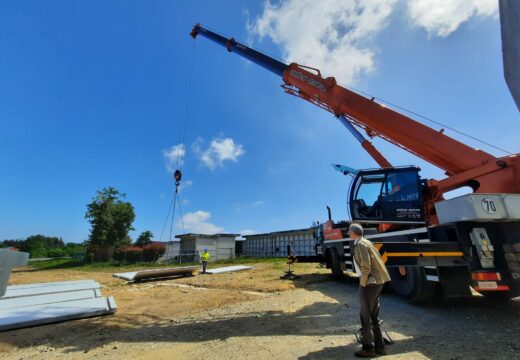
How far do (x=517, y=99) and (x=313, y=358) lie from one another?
12.7ft

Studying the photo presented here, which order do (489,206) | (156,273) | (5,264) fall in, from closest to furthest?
(5,264) → (489,206) → (156,273)

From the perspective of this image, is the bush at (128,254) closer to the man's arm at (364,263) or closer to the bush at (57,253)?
the man's arm at (364,263)

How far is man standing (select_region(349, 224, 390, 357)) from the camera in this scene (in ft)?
12.6

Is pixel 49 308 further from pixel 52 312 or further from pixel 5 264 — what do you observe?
pixel 5 264

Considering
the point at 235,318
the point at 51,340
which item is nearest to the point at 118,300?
the point at 51,340

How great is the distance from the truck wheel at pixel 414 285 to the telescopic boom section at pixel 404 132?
2.21m

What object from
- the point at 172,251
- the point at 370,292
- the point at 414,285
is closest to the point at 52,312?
the point at 370,292

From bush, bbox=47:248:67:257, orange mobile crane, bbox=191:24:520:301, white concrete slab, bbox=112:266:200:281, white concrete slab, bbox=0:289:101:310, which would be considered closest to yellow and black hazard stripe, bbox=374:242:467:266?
orange mobile crane, bbox=191:24:520:301

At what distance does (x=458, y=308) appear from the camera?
6020mm

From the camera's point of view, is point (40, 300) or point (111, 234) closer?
point (40, 300)

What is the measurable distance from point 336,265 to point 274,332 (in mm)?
6323

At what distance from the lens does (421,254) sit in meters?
4.86

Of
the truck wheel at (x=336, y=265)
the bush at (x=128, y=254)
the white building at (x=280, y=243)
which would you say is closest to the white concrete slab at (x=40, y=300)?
the truck wheel at (x=336, y=265)

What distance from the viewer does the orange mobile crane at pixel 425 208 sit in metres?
4.75
